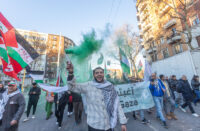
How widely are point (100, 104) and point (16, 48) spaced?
4096mm

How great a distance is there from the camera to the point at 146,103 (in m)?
4.20

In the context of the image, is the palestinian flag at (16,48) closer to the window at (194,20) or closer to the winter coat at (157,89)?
the winter coat at (157,89)

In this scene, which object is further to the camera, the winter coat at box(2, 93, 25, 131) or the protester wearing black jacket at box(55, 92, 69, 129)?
the protester wearing black jacket at box(55, 92, 69, 129)

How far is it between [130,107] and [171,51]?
1803 centimetres

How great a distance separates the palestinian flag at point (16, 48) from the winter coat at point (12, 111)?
1563 millimetres

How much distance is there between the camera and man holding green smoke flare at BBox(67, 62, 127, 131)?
1.67m

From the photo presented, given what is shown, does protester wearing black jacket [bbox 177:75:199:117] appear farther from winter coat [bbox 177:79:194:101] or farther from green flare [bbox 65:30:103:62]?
green flare [bbox 65:30:103:62]

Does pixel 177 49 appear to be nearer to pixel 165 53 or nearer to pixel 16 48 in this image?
pixel 165 53

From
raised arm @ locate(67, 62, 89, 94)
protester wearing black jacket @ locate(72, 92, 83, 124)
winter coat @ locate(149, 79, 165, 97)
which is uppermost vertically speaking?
raised arm @ locate(67, 62, 89, 94)

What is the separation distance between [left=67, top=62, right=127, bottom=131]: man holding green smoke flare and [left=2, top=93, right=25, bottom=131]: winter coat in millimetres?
1958

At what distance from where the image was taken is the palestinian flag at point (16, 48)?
3548 millimetres

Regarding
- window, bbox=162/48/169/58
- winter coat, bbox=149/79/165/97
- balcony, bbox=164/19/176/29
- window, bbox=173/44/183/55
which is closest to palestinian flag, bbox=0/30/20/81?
winter coat, bbox=149/79/165/97

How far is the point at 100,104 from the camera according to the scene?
1722 millimetres

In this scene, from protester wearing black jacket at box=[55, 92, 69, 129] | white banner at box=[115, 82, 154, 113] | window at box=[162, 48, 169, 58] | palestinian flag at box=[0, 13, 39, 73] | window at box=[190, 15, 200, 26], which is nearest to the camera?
palestinian flag at box=[0, 13, 39, 73]
